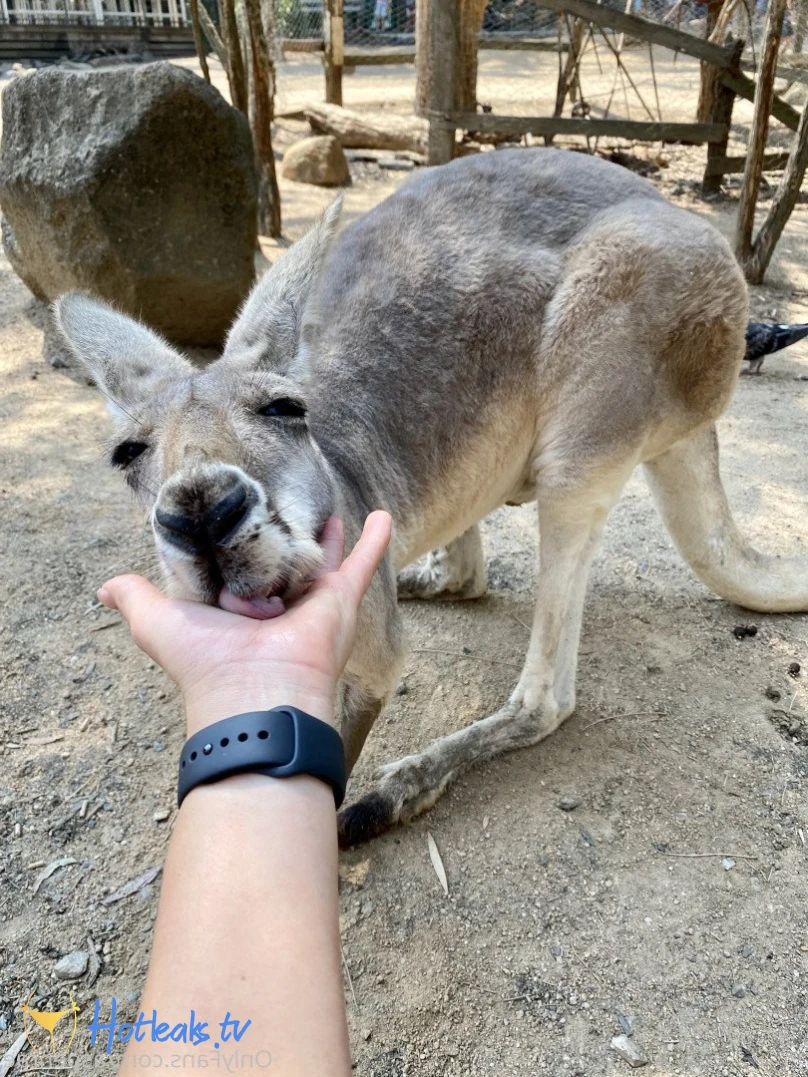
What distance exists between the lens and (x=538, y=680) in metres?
2.63

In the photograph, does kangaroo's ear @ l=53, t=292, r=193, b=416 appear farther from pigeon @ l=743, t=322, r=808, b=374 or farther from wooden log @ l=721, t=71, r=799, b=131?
wooden log @ l=721, t=71, r=799, b=131

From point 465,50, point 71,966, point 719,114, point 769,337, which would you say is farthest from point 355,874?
point 465,50

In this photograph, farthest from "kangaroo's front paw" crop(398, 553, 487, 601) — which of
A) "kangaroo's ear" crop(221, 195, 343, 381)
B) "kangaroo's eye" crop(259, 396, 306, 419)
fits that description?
"kangaroo's eye" crop(259, 396, 306, 419)

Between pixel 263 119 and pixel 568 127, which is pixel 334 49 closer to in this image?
pixel 568 127

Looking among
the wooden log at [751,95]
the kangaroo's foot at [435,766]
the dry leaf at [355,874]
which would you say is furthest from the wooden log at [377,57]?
the dry leaf at [355,874]

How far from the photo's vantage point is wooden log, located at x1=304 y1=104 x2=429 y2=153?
9.91 m

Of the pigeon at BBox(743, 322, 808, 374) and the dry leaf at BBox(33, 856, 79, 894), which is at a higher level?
the pigeon at BBox(743, 322, 808, 374)

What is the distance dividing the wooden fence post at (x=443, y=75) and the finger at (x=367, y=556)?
6071mm

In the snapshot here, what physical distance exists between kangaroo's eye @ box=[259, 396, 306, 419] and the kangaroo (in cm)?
17

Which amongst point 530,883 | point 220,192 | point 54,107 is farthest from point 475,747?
point 54,107

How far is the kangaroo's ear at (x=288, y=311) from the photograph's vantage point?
204 cm

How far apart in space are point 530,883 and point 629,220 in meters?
1.95

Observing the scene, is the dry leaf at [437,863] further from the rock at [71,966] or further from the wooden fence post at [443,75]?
the wooden fence post at [443,75]

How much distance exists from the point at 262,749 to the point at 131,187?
4.41 metres
